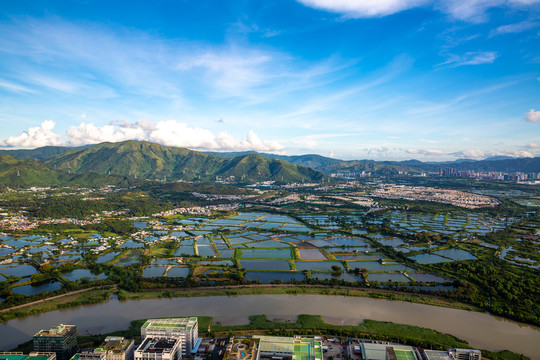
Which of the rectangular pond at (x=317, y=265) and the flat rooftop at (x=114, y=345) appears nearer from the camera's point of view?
the flat rooftop at (x=114, y=345)

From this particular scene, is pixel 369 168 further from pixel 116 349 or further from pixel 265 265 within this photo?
pixel 116 349

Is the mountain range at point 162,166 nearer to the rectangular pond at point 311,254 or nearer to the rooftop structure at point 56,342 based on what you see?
the rectangular pond at point 311,254

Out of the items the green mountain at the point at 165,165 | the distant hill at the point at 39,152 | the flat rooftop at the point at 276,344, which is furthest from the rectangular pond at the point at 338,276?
the distant hill at the point at 39,152

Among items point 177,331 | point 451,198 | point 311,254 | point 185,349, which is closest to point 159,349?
point 177,331

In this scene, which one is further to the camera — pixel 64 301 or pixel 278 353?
pixel 64 301

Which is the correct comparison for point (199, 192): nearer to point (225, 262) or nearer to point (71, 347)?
point (225, 262)

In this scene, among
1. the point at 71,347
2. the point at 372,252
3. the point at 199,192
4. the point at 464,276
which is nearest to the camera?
the point at 71,347

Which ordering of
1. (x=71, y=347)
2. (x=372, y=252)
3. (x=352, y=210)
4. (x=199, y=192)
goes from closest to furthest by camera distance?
(x=71, y=347), (x=372, y=252), (x=352, y=210), (x=199, y=192)

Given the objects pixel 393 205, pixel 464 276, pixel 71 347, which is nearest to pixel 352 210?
pixel 393 205
